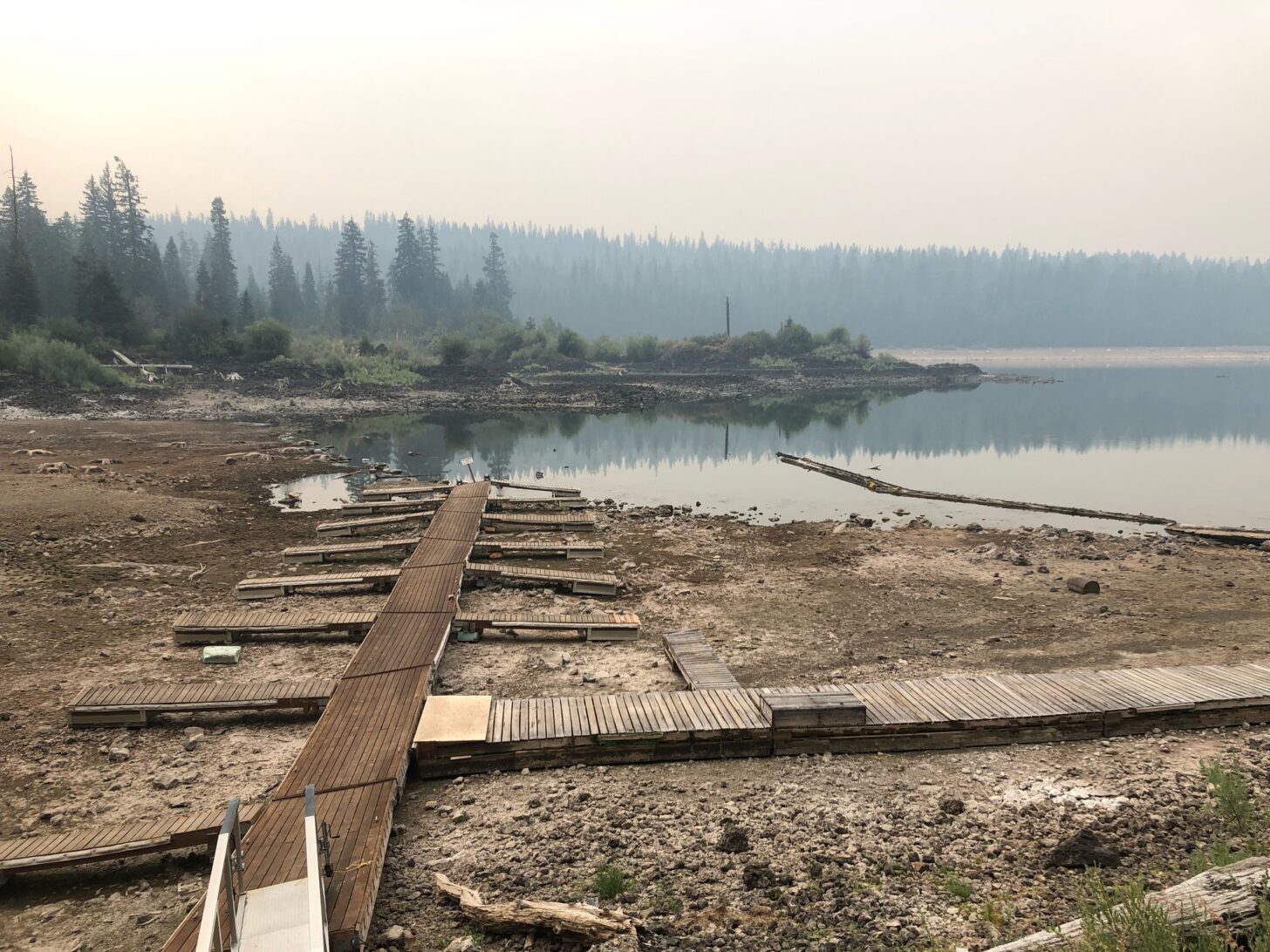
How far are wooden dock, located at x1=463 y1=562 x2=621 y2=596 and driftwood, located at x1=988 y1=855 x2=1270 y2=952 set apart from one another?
1050 cm

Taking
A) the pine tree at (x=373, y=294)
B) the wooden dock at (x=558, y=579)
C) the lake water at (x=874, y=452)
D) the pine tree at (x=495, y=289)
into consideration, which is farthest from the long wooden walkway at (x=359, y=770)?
the pine tree at (x=495, y=289)

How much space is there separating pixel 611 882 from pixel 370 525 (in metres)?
15.0

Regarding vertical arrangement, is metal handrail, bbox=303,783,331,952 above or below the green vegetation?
above

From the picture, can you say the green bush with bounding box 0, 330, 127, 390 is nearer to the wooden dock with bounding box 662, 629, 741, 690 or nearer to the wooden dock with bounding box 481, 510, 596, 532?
the wooden dock with bounding box 481, 510, 596, 532

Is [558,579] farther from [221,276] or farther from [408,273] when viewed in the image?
[408,273]

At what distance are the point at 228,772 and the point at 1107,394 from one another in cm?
8227

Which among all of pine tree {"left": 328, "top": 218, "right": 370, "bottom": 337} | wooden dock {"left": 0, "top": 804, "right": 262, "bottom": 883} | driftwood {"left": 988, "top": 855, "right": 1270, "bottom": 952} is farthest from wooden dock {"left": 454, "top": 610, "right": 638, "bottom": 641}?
pine tree {"left": 328, "top": 218, "right": 370, "bottom": 337}

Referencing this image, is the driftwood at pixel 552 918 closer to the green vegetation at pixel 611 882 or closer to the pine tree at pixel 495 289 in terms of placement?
the green vegetation at pixel 611 882

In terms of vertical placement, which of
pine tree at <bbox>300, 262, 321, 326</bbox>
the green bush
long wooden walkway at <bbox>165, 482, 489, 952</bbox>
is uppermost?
pine tree at <bbox>300, 262, 321, 326</bbox>

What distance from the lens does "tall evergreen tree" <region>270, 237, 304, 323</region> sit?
115750 mm

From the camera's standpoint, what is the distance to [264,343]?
65.8 m

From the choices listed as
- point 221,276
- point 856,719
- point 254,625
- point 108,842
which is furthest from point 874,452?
point 221,276

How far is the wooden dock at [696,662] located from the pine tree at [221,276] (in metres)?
85.2

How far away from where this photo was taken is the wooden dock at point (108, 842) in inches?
251
